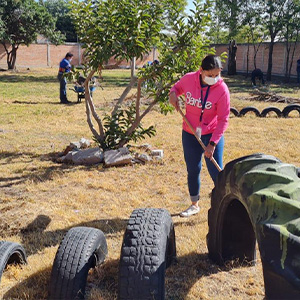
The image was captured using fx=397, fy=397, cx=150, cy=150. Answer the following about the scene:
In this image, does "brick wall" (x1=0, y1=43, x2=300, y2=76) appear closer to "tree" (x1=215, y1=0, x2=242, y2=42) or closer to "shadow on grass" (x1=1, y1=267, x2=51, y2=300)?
"tree" (x1=215, y1=0, x2=242, y2=42)

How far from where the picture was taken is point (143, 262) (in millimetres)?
2594

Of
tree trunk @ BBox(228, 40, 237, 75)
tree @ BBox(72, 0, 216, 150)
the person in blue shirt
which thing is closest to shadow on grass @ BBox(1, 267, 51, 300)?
tree @ BBox(72, 0, 216, 150)

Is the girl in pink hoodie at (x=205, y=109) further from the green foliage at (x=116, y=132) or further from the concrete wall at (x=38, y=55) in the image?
the concrete wall at (x=38, y=55)

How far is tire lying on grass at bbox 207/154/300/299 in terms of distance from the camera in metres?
1.89

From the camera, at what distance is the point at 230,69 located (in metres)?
33.8

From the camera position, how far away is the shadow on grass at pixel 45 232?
4.05m

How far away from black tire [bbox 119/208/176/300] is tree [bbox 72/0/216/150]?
358 cm

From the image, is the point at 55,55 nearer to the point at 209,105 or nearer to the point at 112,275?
the point at 209,105

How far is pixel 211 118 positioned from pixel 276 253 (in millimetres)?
2543

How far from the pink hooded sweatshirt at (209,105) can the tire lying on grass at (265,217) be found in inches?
39.0

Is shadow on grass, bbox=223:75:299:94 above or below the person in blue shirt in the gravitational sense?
below

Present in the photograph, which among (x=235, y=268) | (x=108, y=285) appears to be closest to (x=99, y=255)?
(x=108, y=285)

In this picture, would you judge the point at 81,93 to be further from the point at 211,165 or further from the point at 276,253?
the point at 276,253

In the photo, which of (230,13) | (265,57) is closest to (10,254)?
(230,13)
